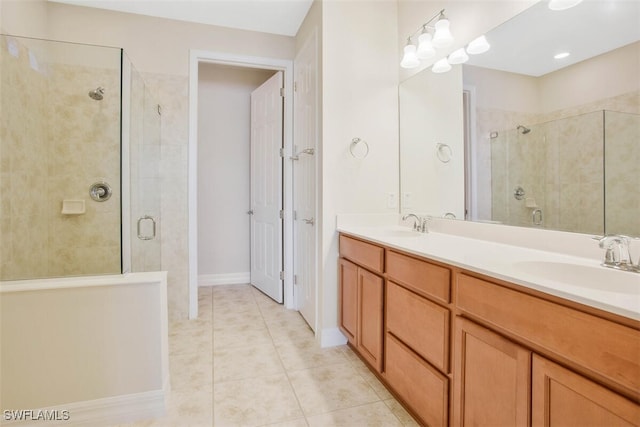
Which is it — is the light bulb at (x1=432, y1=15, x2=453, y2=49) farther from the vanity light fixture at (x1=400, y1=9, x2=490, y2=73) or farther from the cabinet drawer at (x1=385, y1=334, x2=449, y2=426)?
the cabinet drawer at (x1=385, y1=334, x2=449, y2=426)

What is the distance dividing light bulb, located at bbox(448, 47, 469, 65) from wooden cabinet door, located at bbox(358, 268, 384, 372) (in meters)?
1.37

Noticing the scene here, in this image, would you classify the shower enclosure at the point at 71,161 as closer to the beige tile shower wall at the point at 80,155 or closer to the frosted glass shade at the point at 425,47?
the beige tile shower wall at the point at 80,155

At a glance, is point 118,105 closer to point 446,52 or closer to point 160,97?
point 160,97

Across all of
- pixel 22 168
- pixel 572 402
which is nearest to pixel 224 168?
pixel 22 168

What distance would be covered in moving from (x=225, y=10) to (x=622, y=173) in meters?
2.81

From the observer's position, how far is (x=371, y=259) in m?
1.76

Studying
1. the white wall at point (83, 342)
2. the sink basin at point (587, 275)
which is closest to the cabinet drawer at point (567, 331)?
the sink basin at point (587, 275)

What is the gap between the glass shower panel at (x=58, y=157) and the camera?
1792 millimetres

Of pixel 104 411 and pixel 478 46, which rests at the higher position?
pixel 478 46

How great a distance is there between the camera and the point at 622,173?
1075mm

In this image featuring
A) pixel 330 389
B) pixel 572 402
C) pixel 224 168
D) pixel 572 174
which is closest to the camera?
pixel 572 402

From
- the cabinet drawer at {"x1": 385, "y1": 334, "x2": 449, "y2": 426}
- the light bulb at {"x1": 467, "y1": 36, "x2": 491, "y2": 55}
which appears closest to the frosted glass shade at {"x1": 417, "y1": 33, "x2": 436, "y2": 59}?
the light bulb at {"x1": 467, "y1": 36, "x2": 491, "y2": 55}

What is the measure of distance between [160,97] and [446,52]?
228cm

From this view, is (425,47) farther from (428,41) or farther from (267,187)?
(267,187)
